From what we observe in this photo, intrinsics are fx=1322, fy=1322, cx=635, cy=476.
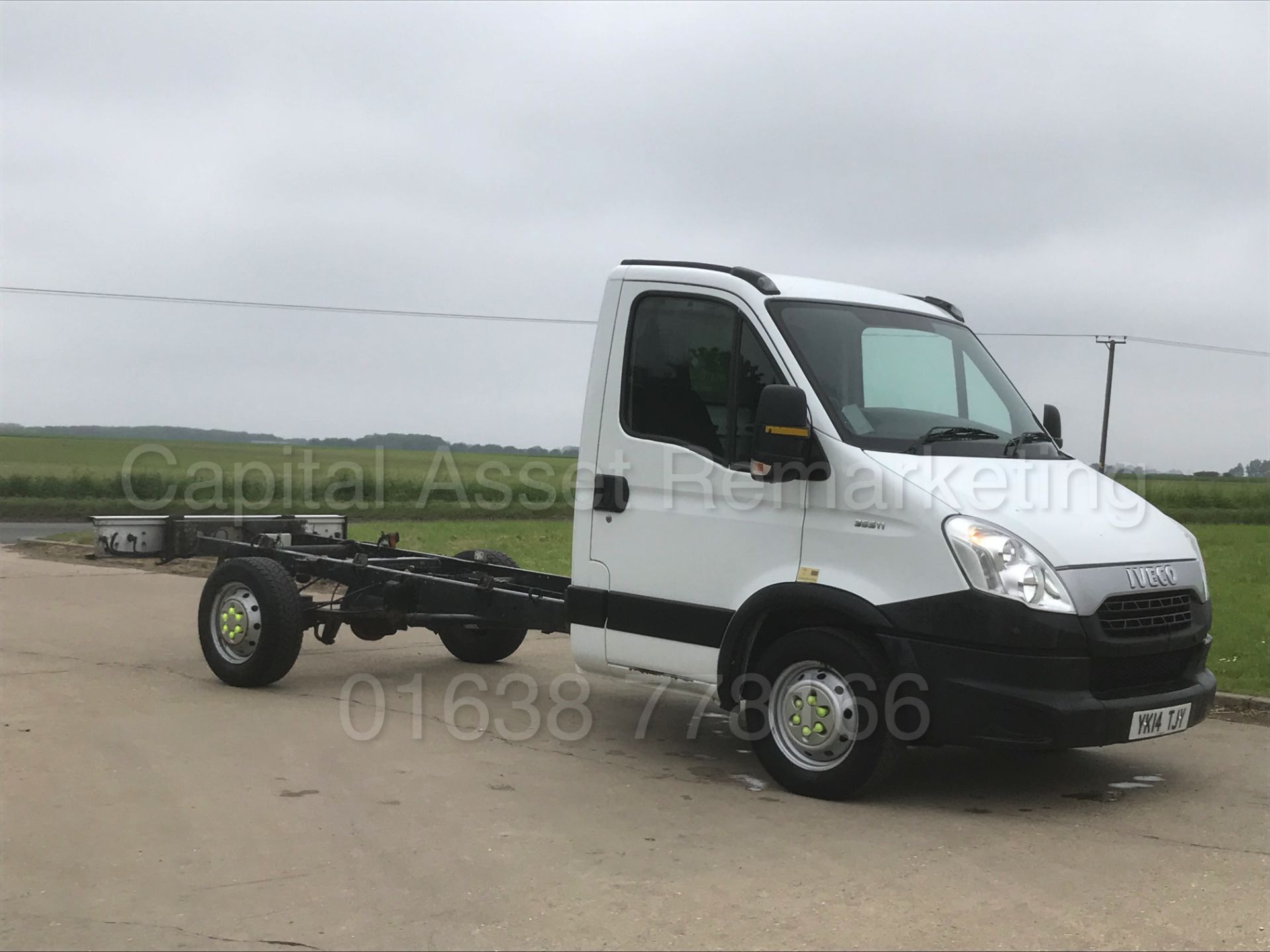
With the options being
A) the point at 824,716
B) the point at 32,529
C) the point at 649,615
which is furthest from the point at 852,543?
the point at 32,529

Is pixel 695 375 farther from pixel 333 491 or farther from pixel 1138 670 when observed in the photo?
pixel 333 491

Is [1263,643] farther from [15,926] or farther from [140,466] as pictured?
[140,466]

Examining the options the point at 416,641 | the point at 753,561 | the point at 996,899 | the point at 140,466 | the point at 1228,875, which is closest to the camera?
the point at 996,899

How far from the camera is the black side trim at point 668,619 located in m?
6.84

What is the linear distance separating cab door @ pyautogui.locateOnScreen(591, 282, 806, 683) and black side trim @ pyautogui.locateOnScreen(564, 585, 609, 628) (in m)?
0.05

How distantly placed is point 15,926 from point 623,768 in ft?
10.8

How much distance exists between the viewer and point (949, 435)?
268 inches

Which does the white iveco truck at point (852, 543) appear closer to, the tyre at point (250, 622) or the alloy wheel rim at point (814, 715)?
the alloy wheel rim at point (814, 715)

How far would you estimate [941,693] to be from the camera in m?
6.12

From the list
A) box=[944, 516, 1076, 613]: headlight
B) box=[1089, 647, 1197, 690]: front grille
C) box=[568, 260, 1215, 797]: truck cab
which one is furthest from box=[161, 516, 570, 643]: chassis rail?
box=[1089, 647, 1197, 690]: front grille

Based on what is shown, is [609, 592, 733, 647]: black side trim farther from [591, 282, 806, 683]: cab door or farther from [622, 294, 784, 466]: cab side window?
[622, 294, 784, 466]: cab side window

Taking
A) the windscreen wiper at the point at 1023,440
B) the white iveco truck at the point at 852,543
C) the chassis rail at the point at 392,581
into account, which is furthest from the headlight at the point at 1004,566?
the chassis rail at the point at 392,581

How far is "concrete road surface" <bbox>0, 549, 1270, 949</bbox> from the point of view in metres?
4.63

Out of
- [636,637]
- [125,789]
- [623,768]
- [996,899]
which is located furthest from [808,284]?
[125,789]
